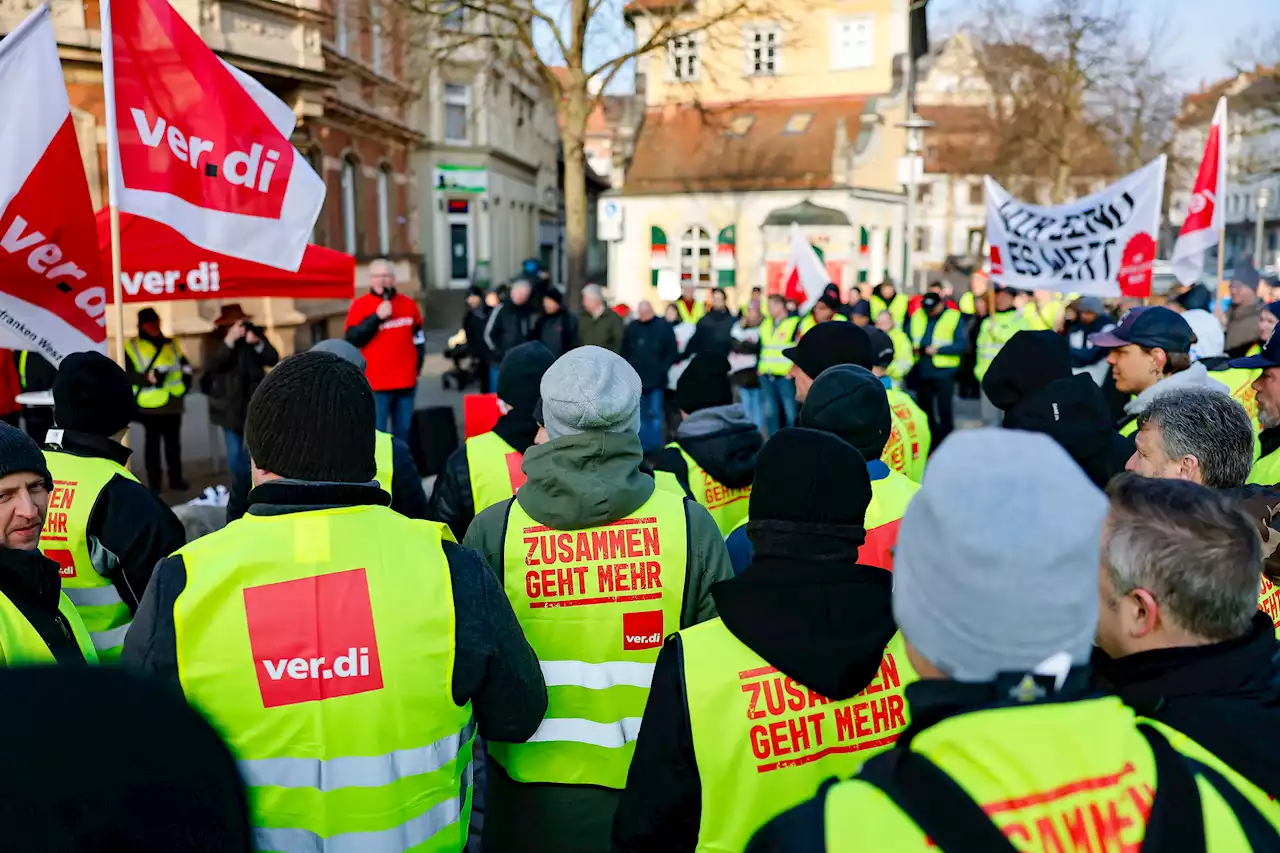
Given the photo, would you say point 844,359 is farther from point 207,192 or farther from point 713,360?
point 207,192

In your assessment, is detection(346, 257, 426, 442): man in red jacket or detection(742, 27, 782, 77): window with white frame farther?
detection(742, 27, 782, 77): window with white frame

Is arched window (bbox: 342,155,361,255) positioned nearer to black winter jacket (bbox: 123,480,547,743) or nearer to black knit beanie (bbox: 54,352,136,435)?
black knit beanie (bbox: 54,352,136,435)

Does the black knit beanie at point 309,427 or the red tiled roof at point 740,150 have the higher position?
the red tiled roof at point 740,150

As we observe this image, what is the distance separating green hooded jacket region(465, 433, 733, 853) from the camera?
8.89 ft

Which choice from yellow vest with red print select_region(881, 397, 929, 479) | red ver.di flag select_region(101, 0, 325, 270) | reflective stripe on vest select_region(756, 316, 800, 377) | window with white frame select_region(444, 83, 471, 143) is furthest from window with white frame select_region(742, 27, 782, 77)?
yellow vest with red print select_region(881, 397, 929, 479)

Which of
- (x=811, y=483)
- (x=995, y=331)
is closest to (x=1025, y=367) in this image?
(x=811, y=483)

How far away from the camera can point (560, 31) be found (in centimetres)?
1658

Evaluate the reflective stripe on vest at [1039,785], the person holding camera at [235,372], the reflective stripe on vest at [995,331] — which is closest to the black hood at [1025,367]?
the reflective stripe on vest at [1039,785]

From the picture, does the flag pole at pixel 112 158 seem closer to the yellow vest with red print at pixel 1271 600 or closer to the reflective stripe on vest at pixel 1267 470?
the yellow vest with red print at pixel 1271 600

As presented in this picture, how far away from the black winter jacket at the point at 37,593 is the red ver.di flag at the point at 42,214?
2.34 metres

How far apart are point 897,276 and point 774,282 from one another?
21.4ft

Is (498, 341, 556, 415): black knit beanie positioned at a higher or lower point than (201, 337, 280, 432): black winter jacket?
higher

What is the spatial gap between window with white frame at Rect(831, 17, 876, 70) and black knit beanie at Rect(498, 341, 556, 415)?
122 ft

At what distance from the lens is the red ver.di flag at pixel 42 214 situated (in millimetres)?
4465
